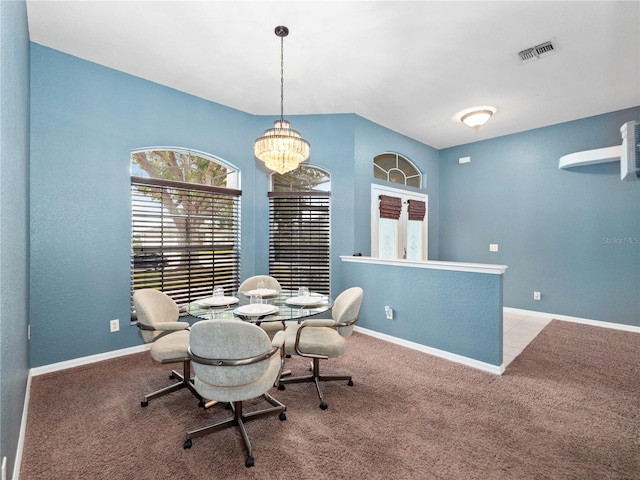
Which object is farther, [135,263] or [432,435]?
[135,263]

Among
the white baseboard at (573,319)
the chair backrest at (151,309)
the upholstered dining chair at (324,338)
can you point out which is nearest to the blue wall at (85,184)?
the chair backrest at (151,309)

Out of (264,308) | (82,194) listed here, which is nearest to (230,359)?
(264,308)

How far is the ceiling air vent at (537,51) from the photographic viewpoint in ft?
9.55

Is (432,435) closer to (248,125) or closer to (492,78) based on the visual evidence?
(492,78)

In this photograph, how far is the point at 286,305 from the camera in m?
2.62

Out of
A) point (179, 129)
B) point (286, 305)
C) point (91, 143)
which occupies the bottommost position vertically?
point (286, 305)

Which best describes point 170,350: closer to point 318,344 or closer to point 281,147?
point 318,344

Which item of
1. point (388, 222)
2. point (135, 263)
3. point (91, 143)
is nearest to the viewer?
point (91, 143)

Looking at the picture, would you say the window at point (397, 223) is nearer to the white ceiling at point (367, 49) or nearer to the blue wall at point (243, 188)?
the blue wall at point (243, 188)

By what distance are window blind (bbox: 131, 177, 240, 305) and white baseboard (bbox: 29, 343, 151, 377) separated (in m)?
0.67

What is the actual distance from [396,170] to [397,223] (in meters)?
0.94

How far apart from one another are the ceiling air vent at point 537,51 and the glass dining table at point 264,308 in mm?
3088

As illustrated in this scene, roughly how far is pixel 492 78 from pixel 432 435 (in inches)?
145

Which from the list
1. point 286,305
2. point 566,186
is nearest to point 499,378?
point 286,305
